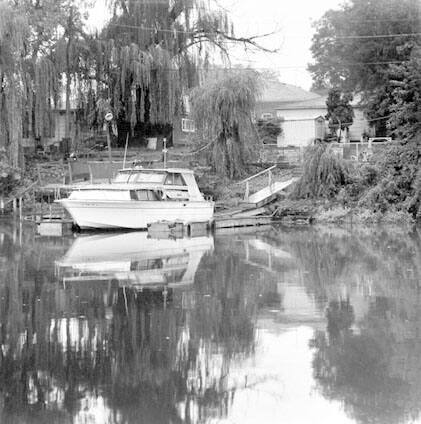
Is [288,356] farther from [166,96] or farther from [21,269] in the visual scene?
[166,96]

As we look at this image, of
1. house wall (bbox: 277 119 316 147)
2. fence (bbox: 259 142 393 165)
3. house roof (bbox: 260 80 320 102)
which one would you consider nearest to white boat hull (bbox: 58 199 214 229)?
fence (bbox: 259 142 393 165)

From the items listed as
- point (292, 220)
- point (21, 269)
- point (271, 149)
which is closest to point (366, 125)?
point (271, 149)

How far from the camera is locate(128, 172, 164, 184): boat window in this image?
107 ft

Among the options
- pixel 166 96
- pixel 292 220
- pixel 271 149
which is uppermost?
pixel 166 96

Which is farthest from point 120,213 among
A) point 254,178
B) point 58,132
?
point 58,132

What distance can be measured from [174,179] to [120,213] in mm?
3681

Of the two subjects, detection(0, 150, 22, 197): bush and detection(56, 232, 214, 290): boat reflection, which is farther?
detection(0, 150, 22, 197): bush

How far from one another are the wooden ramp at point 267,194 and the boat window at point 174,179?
4991 millimetres

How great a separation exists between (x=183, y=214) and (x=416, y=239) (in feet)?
34.3

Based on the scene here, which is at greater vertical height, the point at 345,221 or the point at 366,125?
the point at 366,125

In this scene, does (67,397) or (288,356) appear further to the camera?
(288,356)

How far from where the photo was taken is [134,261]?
19.4 metres

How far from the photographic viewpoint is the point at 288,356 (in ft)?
30.3

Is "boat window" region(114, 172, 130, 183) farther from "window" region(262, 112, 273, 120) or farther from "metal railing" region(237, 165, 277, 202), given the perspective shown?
"window" region(262, 112, 273, 120)
